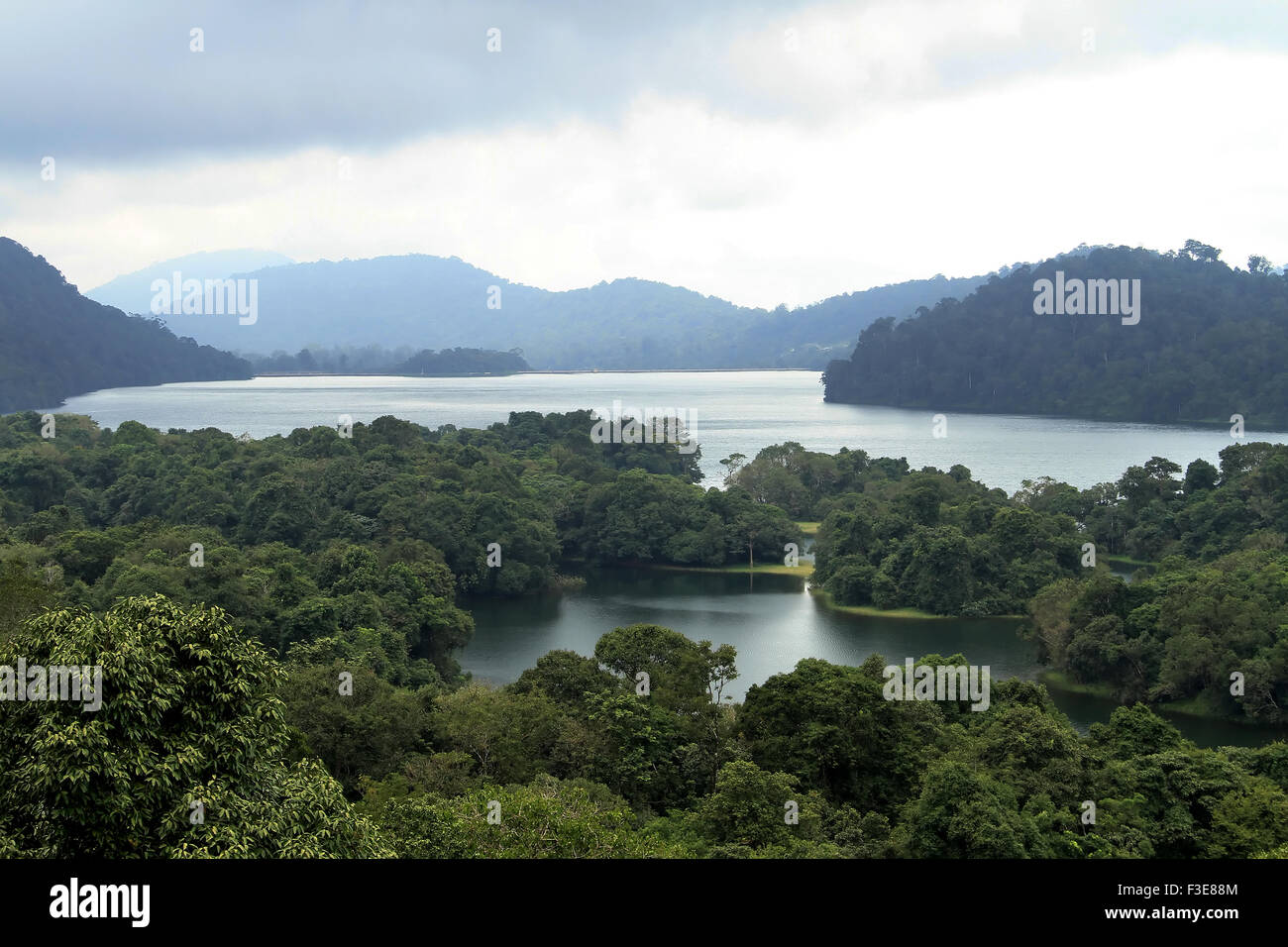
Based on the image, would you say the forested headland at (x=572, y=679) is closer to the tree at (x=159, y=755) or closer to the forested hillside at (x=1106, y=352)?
the tree at (x=159, y=755)

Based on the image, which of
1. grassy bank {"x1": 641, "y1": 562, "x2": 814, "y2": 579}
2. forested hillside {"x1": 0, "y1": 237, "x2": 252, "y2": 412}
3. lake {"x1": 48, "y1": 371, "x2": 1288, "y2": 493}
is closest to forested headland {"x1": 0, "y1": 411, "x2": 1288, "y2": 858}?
grassy bank {"x1": 641, "y1": 562, "x2": 814, "y2": 579}

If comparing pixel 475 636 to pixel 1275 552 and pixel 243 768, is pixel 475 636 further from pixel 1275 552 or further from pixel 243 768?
pixel 243 768

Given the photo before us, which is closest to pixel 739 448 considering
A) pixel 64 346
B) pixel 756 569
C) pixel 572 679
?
pixel 756 569

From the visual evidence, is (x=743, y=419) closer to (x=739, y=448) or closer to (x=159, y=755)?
(x=739, y=448)

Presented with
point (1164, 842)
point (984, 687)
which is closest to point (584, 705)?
point (984, 687)

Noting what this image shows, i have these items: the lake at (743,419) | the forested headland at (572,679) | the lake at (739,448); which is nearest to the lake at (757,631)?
the lake at (739,448)

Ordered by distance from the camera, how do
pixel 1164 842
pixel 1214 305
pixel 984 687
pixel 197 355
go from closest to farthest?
1. pixel 1164 842
2. pixel 984 687
3. pixel 1214 305
4. pixel 197 355
